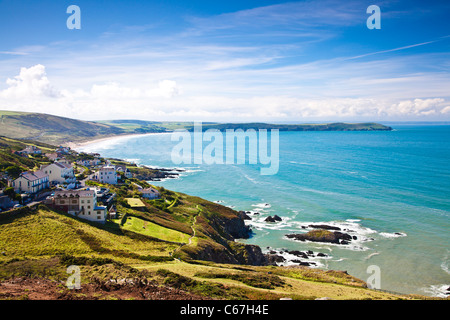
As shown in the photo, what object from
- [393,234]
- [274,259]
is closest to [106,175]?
[274,259]

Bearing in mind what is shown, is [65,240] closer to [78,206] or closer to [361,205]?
[78,206]

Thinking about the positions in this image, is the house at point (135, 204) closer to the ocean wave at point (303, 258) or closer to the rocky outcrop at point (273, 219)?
the ocean wave at point (303, 258)

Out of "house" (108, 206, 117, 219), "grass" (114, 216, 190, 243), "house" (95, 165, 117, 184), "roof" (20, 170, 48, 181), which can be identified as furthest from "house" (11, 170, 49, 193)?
"grass" (114, 216, 190, 243)

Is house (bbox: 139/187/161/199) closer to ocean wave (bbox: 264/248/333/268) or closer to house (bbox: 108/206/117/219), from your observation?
→ house (bbox: 108/206/117/219)
